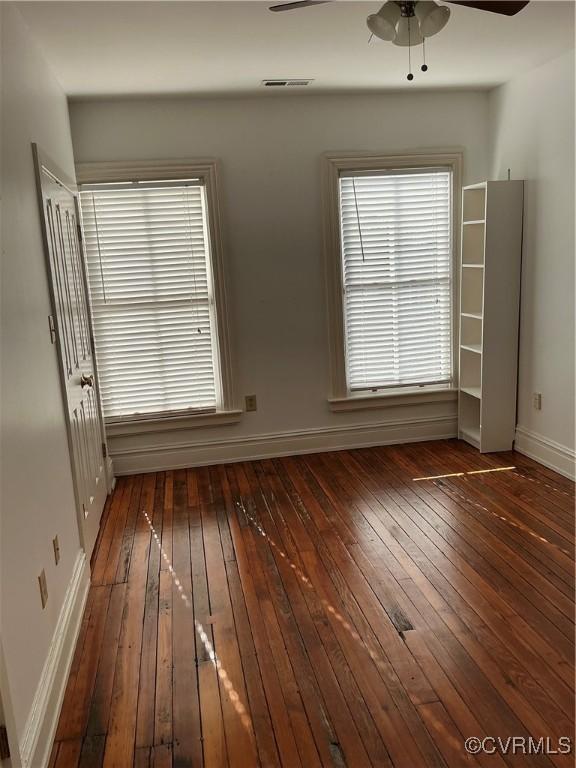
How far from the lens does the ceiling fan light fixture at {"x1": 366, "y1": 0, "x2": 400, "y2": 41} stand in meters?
2.46

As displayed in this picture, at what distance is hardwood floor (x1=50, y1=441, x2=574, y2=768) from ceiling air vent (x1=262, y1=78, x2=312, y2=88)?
2.66 metres

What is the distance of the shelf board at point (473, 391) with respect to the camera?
4.75m

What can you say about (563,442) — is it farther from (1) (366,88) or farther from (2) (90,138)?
(2) (90,138)

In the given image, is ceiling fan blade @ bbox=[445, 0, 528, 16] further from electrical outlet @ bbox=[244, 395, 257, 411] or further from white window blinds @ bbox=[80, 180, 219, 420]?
electrical outlet @ bbox=[244, 395, 257, 411]

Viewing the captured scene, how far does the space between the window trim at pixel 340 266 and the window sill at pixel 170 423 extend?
826mm

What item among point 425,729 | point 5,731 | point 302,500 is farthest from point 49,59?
point 425,729

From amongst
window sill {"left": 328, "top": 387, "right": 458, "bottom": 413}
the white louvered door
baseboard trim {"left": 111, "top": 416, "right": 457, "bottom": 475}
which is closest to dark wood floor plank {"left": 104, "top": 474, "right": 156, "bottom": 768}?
the white louvered door

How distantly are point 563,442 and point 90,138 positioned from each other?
12.4ft

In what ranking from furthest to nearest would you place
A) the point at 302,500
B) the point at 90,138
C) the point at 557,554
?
the point at 90,138 → the point at 302,500 → the point at 557,554

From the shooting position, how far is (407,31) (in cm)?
250

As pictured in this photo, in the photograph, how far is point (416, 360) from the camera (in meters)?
5.05

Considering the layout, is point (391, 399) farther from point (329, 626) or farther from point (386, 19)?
point (386, 19)

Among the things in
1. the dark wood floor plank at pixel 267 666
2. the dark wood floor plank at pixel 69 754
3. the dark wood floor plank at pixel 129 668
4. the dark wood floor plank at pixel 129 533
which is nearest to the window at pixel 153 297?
the dark wood floor plank at pixel 129 533

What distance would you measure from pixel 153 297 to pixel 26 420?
2437 millimetres
